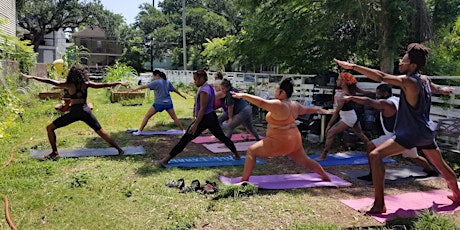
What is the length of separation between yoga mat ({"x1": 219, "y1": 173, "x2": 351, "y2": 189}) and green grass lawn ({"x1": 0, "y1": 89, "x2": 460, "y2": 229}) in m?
0.18

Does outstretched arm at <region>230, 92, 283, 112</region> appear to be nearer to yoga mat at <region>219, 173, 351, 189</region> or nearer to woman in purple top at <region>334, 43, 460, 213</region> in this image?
woman in purple top at <region>334, 43, 460, 213</region>

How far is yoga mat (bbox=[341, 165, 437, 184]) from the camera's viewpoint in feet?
19.6

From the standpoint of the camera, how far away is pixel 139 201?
4742mm

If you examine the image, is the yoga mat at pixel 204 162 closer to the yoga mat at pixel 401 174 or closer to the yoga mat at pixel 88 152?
the yoga mat at pixel 88 152

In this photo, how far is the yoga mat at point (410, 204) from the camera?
440 centimetres

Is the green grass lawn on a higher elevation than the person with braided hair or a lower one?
lower

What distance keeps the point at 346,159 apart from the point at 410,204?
2.48 metres

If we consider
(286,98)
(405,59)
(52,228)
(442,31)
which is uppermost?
(442,31)

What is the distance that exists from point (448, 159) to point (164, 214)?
5347 millimetres

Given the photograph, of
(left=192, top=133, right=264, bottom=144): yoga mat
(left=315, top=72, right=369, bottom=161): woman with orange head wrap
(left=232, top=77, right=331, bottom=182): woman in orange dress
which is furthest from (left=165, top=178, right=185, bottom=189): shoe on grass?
(left=192, top=133, right=264, bottom=144): yoga mat

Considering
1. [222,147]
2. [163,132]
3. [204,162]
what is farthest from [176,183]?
[163,132]

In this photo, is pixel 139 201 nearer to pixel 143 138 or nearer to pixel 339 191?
pixel 339 191

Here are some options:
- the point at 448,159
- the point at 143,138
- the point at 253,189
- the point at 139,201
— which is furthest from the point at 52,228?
the point at 448,159

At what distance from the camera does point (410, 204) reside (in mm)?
4836
